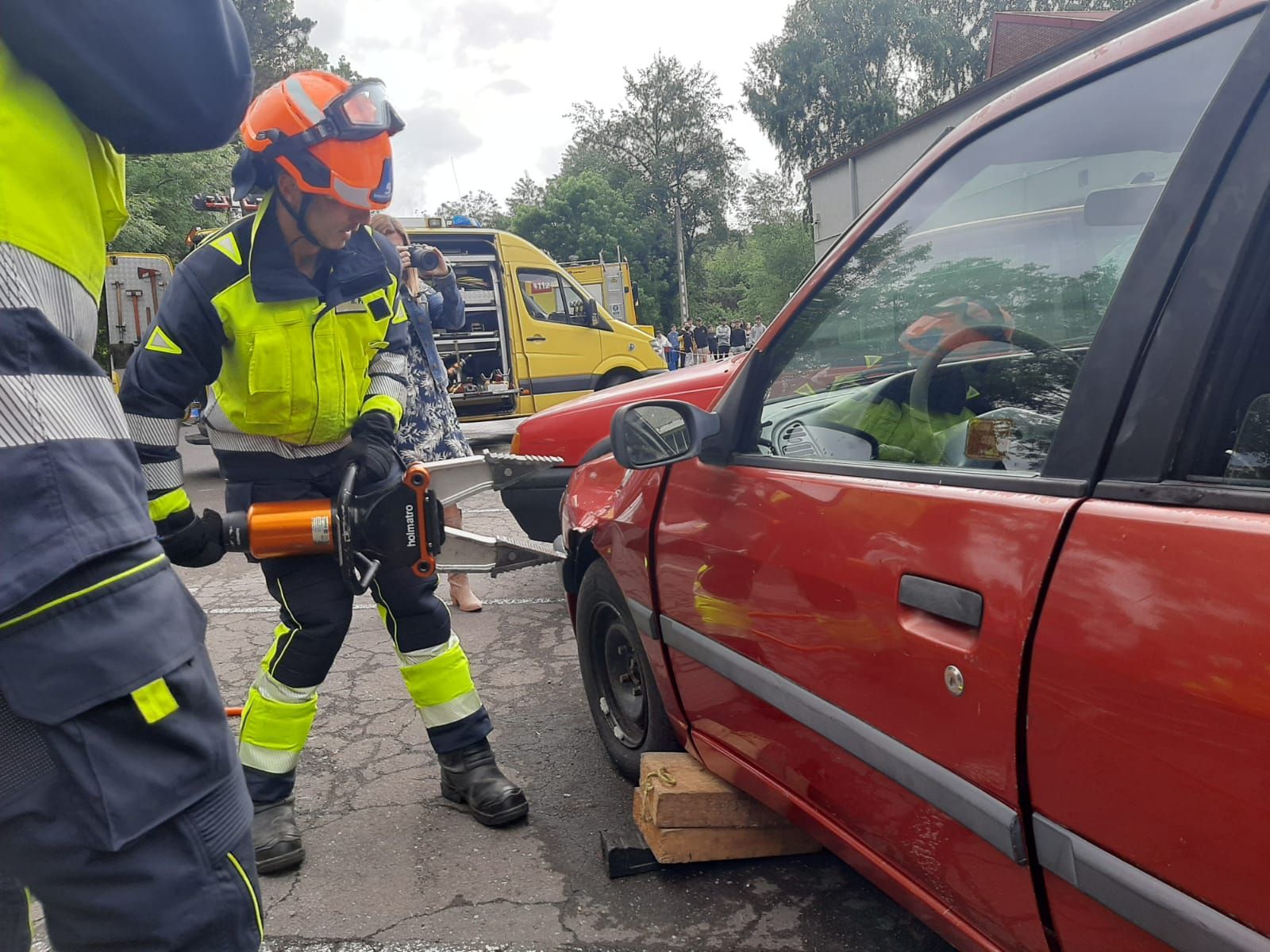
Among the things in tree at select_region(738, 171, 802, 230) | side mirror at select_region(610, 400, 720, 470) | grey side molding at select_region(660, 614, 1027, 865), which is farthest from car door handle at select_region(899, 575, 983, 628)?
tree at select_region(738, 171, 802, 230)

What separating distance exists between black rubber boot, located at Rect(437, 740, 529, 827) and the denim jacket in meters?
2.14

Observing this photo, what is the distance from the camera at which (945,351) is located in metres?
1.97

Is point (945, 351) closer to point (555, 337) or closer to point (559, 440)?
point (559, 440)

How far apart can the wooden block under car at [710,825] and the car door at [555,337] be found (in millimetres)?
9176

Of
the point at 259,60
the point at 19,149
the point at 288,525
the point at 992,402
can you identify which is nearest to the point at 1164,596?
the point at 992,402

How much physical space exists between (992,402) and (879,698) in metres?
0.55

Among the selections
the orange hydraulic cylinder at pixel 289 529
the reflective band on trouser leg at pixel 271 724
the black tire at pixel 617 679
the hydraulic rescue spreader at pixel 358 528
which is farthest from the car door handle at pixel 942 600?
the reflective band on trouser leg at pixel 271 724

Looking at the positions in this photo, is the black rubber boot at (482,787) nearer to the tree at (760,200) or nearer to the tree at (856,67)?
the tree at (856,67)

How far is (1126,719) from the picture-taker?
115 centimetres

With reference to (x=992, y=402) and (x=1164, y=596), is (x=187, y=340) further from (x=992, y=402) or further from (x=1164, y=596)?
(x=1164, y=596)

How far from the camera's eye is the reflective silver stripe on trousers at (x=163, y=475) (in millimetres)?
2426

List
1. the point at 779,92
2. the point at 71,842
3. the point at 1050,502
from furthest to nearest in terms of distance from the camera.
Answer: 1. the point at 779,92
2. the point at 1050,502
3. the point at 71,842

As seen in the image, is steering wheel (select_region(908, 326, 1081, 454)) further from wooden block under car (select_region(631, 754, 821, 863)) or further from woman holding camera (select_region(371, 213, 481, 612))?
woman holding camera (select_region(371, 213, 481, 612))

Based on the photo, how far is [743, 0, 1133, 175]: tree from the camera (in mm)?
35531
